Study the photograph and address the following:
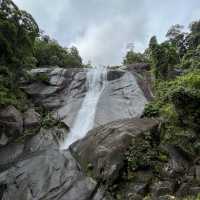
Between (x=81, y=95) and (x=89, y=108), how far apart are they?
2.12 meters

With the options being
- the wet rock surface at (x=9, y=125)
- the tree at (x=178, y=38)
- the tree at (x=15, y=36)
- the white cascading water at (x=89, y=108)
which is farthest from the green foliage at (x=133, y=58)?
the wet rock surface at (x=9, y=125)

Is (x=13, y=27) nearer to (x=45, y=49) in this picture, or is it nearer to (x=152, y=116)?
(x=152, y=116)

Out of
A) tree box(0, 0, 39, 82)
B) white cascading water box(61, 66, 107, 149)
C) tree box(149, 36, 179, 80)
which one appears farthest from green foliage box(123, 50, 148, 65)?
tree box(0, 0, 39, 82)

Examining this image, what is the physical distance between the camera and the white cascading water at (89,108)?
14516mm

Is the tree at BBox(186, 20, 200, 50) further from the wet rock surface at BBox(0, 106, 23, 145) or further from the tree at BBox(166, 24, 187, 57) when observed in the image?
the wet rock surface at BBox(0, 106, 23, 145)

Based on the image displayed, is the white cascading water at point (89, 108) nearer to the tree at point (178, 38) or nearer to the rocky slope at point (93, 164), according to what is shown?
the rocky slope at point (93, 164)

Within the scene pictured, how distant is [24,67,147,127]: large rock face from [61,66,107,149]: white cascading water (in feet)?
1.02

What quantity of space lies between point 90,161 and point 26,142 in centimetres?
441

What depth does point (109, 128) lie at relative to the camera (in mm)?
11141

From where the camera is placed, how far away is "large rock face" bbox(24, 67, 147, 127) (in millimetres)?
15648

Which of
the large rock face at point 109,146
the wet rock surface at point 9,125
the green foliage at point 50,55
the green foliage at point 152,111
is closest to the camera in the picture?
the large rock face at point 109,146

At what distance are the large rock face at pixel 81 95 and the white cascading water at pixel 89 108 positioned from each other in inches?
12.2

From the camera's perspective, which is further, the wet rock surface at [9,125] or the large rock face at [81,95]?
the large rock face at [81,95]

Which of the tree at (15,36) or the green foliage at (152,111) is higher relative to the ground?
the tree at (15,36)
